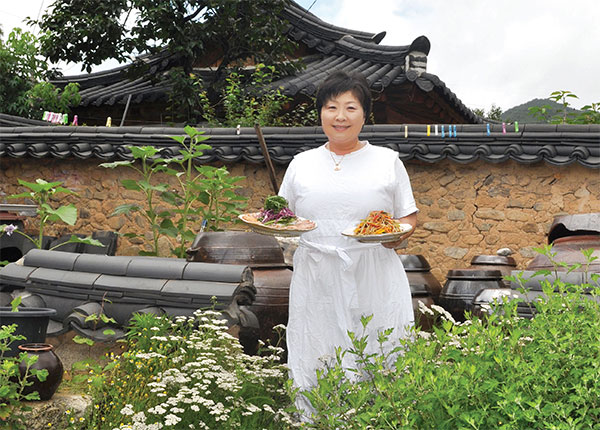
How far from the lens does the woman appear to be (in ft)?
11.0

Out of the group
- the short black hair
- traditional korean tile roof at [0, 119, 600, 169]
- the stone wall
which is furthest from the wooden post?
the short black hair

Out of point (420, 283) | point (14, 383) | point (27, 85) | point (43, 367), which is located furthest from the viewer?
point (27, 85)

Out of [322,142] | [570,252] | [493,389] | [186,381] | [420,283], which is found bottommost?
[186,381]

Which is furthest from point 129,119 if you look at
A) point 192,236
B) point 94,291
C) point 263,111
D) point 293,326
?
point 293,326

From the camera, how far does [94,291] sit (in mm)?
4168

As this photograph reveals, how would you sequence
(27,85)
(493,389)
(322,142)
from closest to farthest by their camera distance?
(493,389)
(322,142)
(27,85)

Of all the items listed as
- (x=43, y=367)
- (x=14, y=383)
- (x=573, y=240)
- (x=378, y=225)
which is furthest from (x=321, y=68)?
(x=14, y=383)

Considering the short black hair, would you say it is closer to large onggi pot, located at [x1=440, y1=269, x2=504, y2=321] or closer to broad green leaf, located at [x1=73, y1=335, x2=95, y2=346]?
broad green leaf, located at [x1=73, y1=335, x2=95, y2=346]

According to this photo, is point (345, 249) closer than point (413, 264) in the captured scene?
Yes

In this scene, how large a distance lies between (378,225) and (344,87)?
2.30ft

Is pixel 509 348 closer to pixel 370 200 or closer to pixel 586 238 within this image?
pixel 370 200

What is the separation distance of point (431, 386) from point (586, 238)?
120 inches

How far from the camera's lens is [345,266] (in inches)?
131

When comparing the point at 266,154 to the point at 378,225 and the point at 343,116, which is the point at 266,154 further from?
the point at 378,225
